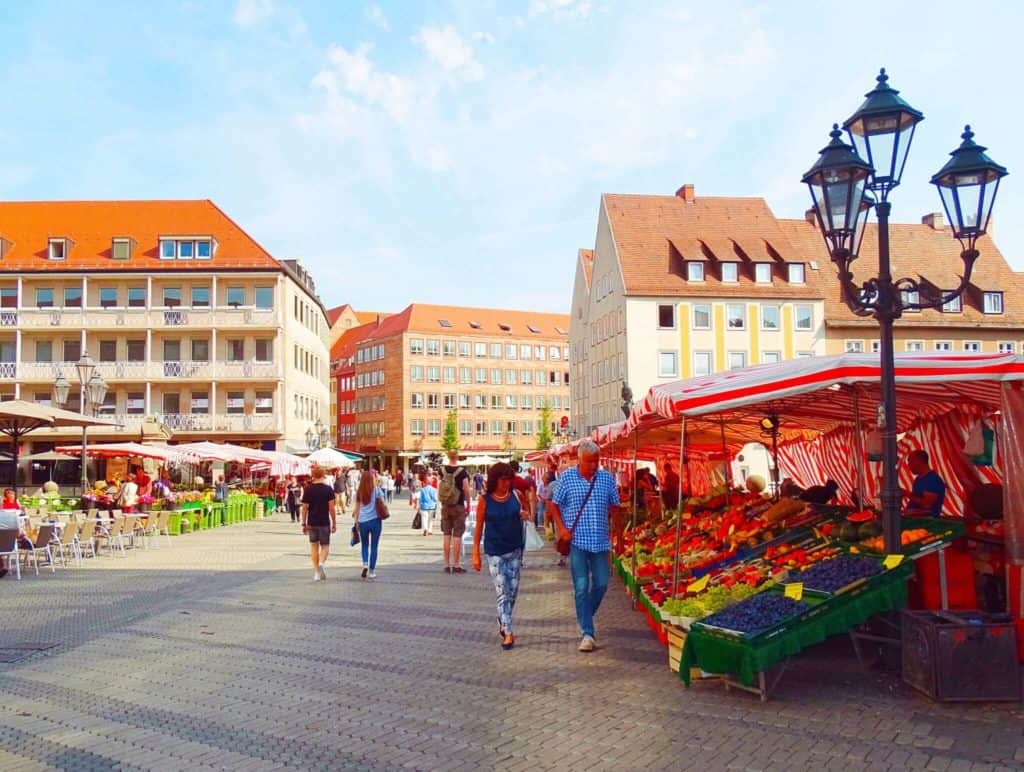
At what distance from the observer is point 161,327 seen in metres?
54.3

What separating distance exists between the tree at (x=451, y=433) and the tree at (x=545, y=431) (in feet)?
27.7

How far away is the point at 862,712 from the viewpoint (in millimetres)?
6559

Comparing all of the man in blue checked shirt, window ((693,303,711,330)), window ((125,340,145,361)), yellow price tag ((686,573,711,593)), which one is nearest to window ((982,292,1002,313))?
window ((693,303,711,330))

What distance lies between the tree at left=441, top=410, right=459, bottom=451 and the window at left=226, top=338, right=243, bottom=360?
133ft

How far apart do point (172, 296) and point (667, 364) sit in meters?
28.3

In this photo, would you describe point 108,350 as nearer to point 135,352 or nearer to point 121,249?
point 135,352

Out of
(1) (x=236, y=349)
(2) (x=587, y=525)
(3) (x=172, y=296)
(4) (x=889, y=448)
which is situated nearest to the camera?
(4) (x=889, y=448)

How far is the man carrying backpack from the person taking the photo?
52.4 ft

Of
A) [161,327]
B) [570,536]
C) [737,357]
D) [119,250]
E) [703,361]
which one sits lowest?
[570,536]

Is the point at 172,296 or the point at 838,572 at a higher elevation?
the point at 172,296

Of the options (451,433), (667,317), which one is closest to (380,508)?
(667,317)

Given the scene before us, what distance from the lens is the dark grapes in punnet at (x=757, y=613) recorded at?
6938 mm

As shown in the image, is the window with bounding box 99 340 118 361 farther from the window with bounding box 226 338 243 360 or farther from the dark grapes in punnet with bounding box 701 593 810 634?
the dark grapes in punnet with bounding box 701 593 810 634

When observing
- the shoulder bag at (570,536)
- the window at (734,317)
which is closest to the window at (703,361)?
the window at (734,317)
